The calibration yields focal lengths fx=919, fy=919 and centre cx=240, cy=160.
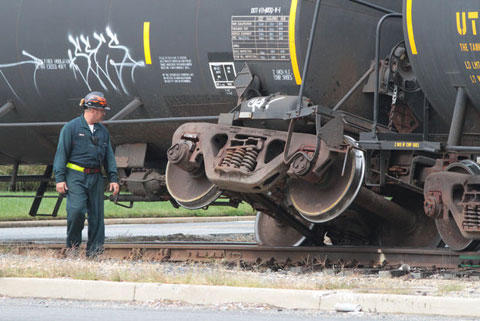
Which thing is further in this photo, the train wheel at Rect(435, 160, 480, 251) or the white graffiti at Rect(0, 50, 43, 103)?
the white graffiti at Rect(0, 50, 43, 103)

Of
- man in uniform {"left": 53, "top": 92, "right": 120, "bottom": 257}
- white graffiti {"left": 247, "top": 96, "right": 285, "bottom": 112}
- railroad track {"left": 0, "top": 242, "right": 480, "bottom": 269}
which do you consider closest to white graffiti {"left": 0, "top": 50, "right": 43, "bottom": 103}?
man in uniform {"left": 53, "top": 92, "right": 120, "bottom": 257}

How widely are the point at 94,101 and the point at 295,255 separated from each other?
258cm

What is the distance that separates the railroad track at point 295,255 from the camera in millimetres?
8508

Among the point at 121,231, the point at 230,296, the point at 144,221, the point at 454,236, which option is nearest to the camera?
the point at 230,296

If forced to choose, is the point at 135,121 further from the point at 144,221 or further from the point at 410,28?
the point at 144,221

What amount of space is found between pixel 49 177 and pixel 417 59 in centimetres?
578

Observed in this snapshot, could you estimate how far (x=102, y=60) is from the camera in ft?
32.6

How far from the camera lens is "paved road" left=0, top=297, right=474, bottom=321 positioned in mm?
5824

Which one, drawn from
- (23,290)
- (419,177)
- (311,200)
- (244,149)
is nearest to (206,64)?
(244,149)

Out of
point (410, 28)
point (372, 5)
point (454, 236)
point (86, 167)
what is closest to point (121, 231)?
point (86, 167)

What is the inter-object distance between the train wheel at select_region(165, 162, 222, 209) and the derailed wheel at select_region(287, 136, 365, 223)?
3.00ft

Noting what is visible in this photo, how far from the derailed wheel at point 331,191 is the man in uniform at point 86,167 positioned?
203 cm

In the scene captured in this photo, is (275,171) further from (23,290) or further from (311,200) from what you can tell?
(23,290)

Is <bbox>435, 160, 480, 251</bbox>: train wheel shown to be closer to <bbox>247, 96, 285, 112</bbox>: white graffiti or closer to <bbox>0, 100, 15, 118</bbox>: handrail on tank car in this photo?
<bbox>247, 96, 285, 112</bbox>: white graffiti
